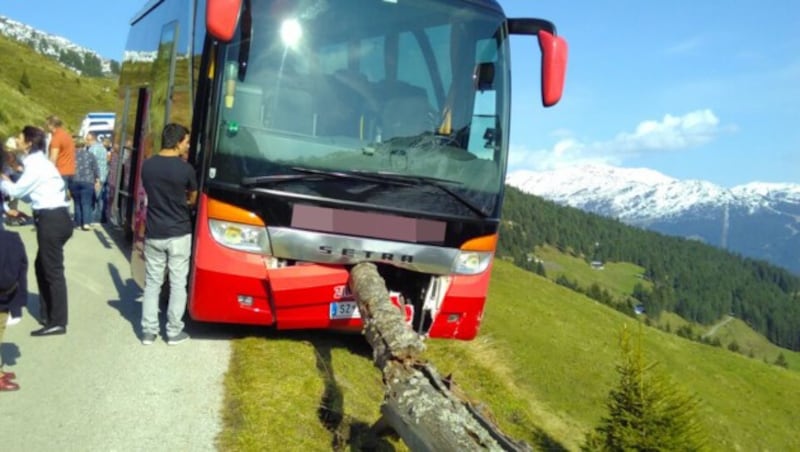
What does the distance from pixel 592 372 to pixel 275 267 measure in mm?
12690

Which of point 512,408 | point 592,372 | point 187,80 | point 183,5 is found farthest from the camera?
point 592,372

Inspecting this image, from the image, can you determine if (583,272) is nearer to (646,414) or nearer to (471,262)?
(646,414)

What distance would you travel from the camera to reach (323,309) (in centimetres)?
798

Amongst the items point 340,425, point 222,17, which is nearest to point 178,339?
point 340,425

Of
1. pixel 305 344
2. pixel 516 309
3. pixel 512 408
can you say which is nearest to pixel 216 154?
pixel 305 344

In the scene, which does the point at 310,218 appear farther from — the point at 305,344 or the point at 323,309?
the point at 305,344

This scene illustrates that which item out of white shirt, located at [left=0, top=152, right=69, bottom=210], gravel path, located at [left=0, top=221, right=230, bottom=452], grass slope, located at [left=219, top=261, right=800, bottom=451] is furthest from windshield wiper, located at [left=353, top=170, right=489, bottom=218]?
white shirt, located at [left=0, top=152, right=69, bottom=210]

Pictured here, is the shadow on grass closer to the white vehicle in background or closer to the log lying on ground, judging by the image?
the log lying on ground

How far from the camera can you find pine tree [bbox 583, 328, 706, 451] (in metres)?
13.7

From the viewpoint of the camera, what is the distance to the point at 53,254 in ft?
26.0

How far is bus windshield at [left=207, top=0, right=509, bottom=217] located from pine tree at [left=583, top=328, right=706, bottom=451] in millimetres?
7073

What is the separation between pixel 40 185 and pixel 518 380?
10.6m

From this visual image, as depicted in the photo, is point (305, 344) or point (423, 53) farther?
point (305, 344)

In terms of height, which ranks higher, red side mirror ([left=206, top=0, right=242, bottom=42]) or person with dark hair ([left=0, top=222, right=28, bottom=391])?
red side mirror ([left=206, top=0, right=242, bottom=42])
